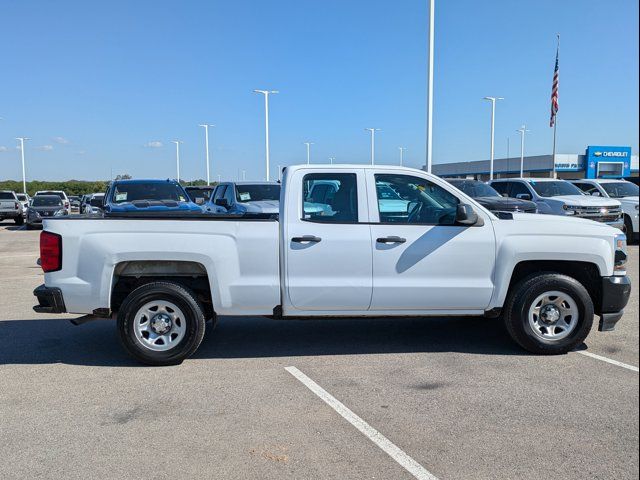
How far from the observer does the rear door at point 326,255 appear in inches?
207

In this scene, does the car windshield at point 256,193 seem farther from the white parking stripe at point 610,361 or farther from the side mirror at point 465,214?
the white parking stripe at point 610,361

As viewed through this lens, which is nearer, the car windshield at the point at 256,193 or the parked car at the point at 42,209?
the car windshield at the point at 256,193

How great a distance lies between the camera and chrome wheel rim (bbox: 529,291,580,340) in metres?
5.58

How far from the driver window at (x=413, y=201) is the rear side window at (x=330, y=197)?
27cm

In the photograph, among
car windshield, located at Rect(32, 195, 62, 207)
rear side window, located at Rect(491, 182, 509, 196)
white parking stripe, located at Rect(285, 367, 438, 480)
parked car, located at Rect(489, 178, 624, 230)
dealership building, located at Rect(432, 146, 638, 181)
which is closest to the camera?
white parking stripe, located at Rect(285, 367, 438, 480)

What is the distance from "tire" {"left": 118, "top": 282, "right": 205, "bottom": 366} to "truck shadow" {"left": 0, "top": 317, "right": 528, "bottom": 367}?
295mm

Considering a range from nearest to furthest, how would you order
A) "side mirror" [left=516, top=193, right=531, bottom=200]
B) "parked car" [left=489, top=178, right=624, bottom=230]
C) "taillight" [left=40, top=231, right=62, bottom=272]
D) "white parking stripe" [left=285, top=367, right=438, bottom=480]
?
"white parking stripe" [left=285, top=367, right=438, bottom=480]
"taillight" [left=40, top=231, right=62, bottom=272]
"parked car" [left=489, top=178, right=624, bottom=230]
"side mirror" [left=516, top=193, right=531, bottom=200]

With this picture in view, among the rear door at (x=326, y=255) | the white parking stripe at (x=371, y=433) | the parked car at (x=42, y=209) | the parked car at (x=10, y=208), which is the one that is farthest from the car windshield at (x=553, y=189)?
the parked car at (x=10, y=208)

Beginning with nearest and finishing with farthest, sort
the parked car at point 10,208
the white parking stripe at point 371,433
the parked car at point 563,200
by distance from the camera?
the white parking stripe at point 371,433 → the parked car at point 563,200 → the parked car at point 10,208

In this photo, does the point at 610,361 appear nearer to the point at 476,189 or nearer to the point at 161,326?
the point at 161,326

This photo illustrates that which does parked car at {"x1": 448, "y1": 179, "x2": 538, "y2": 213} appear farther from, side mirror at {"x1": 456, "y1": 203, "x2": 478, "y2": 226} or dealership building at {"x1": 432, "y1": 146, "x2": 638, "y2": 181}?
dealership building at {"x1": 432, "y1": 146, "x2": 638, "y2": 181}

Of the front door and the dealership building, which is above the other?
the dealership building

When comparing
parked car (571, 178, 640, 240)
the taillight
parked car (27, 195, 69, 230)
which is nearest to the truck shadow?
the taillight

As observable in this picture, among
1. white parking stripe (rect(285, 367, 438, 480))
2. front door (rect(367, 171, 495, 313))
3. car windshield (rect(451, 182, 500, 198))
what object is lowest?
white parking stripe (rect(285, 367, 438, 480))
